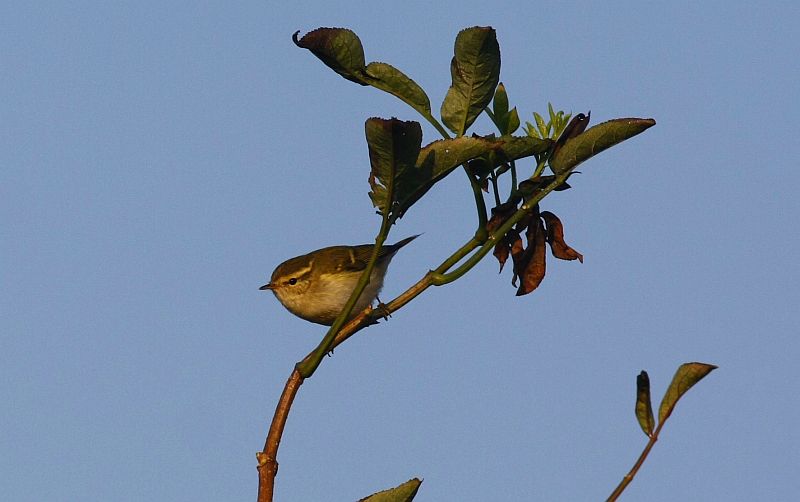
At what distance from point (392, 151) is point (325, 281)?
7527mm

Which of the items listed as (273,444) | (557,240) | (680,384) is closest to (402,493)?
(273,444)

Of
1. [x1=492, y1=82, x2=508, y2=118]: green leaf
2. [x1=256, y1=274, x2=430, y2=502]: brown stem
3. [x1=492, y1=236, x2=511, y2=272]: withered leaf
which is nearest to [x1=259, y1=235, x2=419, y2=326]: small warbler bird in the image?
[x1=492, y1=236, x2=511, y2=272]: withered leaf

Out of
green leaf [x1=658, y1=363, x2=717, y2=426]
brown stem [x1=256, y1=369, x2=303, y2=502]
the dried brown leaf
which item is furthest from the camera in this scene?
the dried brown leaf

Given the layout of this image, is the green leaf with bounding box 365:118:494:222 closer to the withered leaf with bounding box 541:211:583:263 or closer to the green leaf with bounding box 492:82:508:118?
the green leaf with bounding box 492:82:508:118

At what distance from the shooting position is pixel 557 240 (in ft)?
10.4

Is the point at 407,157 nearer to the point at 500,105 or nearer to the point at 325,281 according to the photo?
the point at 500,105

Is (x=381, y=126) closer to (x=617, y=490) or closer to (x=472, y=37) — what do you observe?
(x=472, y=37)

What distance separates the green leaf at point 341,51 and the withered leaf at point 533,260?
690 mm

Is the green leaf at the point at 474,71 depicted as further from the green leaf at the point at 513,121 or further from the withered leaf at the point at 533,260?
the withered leaf at the point at 533,260

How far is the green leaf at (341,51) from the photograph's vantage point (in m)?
2.98

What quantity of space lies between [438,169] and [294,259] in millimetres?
8384

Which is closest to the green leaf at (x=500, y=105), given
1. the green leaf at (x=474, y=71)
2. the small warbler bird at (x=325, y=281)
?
the green leaf at (x=474, y=71)

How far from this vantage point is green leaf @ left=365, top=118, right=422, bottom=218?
261 cm

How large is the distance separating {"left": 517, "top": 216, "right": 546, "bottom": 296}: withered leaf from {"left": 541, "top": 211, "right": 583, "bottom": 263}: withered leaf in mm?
34
